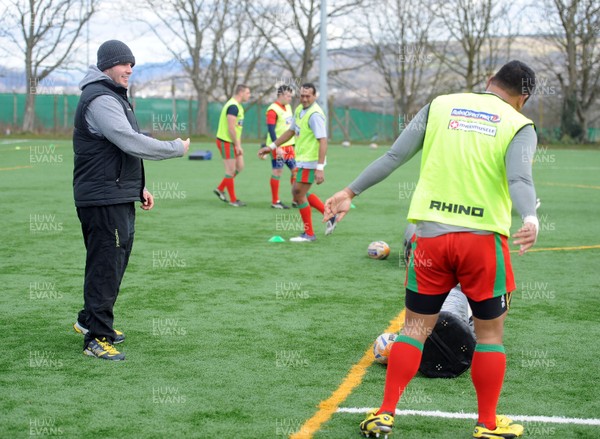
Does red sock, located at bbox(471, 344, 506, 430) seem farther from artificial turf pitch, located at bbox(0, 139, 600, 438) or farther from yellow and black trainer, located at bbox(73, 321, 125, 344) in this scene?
yellow and black trainer, located at bbox(73, 321, 125, 344)

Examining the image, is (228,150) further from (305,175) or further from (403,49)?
(403,49)

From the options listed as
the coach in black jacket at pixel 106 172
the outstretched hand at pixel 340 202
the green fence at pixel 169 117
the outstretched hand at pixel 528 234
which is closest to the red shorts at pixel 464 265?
the outstretched hand at pixel 528 234

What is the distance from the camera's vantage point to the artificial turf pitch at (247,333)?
4730mm

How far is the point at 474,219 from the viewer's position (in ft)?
13.8

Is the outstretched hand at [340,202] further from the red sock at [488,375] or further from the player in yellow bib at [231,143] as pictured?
the player in yellow bib at [231,143]

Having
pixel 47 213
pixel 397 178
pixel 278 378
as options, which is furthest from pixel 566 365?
pixel 397 178

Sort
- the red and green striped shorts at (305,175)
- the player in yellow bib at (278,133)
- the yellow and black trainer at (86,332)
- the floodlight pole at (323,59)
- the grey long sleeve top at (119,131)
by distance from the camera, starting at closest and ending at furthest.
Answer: the grey long sleeve top at (119,131) → the yellow and black trainer at (86,332) → the red and green striped shorts at (305,175) → the player in yellow bib at (278,133) → the floodlight pole at (323,59)

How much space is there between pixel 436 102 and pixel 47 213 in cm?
1059

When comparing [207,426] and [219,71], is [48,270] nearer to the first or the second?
[207,426]

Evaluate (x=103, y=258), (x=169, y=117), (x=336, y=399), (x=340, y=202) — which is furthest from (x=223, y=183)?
(x=169, y=117)

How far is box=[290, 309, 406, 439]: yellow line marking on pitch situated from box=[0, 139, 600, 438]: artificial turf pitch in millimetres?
44

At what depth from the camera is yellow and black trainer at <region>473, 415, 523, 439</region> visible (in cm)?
434

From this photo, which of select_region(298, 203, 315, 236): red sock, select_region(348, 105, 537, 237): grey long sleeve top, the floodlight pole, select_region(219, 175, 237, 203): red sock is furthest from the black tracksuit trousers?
the floodlight pole

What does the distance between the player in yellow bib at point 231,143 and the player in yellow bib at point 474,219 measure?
1116 centimetres
